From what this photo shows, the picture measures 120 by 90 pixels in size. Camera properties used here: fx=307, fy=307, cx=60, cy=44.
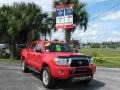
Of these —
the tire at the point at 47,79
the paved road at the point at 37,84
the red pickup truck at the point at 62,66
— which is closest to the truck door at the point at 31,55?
the paved road at the point at 37,84

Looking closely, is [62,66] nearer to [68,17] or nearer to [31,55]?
[31,55]

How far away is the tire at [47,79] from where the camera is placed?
460 inches

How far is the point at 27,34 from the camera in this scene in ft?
99.5

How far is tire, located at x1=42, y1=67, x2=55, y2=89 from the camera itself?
11.7 metres

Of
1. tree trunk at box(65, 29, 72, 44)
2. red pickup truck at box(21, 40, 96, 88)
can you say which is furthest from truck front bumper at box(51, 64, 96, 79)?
tree trunk at box(65, 29, 72, 44)

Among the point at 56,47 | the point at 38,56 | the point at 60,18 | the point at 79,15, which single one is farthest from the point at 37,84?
the point at 79,15

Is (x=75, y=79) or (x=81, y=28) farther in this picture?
(x=81, y=28)

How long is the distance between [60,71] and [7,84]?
8.40 ft

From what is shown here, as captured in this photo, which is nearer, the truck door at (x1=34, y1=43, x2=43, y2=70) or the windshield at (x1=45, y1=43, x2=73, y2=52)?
the truck door at (x1=34, y1=43, x2=43, y2=70)

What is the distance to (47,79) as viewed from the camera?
470 inches

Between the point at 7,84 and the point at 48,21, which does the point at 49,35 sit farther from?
the point at 7,84

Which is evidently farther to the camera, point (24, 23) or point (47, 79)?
point (24, 23)

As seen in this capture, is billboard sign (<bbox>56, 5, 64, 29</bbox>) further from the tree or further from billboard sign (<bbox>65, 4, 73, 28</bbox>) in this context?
the tree

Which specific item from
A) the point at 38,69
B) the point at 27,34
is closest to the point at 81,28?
the point at 27,34
